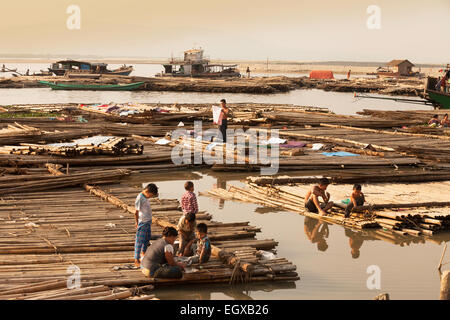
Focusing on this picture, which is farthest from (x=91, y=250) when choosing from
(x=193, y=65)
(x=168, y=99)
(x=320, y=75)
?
(x=320, y=75)

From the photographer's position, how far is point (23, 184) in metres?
14.3

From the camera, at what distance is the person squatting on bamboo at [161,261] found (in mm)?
8984

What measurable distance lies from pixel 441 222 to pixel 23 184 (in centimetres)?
989

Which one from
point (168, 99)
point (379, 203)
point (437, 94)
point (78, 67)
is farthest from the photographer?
point (78, 67)

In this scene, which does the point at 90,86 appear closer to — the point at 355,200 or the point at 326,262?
the point at 355,200

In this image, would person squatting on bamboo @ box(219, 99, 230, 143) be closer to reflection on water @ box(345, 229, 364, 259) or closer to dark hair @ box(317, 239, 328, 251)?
reflection on water @ box(345, 229, 364, 259)

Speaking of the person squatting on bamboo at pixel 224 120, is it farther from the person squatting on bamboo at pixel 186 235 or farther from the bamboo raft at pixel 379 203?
the person squatting on bamboo at pixel 186 235

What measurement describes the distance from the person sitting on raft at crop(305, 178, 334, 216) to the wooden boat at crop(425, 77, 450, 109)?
1062 inches

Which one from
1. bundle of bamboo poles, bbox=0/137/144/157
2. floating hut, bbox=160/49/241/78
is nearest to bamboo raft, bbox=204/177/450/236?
bundle of bamboo poles, bbox=0/137/144/157

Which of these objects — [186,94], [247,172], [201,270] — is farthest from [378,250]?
[186,94]

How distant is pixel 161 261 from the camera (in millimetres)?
9078

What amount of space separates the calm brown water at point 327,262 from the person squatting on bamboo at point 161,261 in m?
0.27

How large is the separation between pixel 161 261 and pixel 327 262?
143 inches
